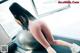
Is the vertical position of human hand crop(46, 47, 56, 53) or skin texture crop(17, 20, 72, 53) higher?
skin texture crop(17, 20, 72, 53)

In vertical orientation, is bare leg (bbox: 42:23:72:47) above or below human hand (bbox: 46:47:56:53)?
above

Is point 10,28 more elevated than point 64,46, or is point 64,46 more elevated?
point 10,28

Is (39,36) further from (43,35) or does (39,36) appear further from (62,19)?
(62,19)

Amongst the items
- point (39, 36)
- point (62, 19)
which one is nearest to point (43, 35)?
point (39, 36)

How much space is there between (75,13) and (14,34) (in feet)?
1.41

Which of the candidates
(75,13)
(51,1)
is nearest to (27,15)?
(51,1)

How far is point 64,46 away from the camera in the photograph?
1.39 meters

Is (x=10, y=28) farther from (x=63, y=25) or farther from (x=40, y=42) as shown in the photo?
(x=63, y=25)

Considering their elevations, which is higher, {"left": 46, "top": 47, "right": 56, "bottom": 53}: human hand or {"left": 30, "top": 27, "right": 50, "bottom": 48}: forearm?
{"left": 30, "top": 27, "right": 50, "bottom": 48}: forearm

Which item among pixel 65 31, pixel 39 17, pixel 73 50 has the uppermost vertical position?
pixel 39 17

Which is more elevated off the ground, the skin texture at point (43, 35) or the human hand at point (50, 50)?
the skin texture at point (43, 35)

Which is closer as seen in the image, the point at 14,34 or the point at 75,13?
the point at 75,13

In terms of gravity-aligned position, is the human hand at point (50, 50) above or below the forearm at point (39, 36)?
below

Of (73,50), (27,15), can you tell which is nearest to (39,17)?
(27,15)
